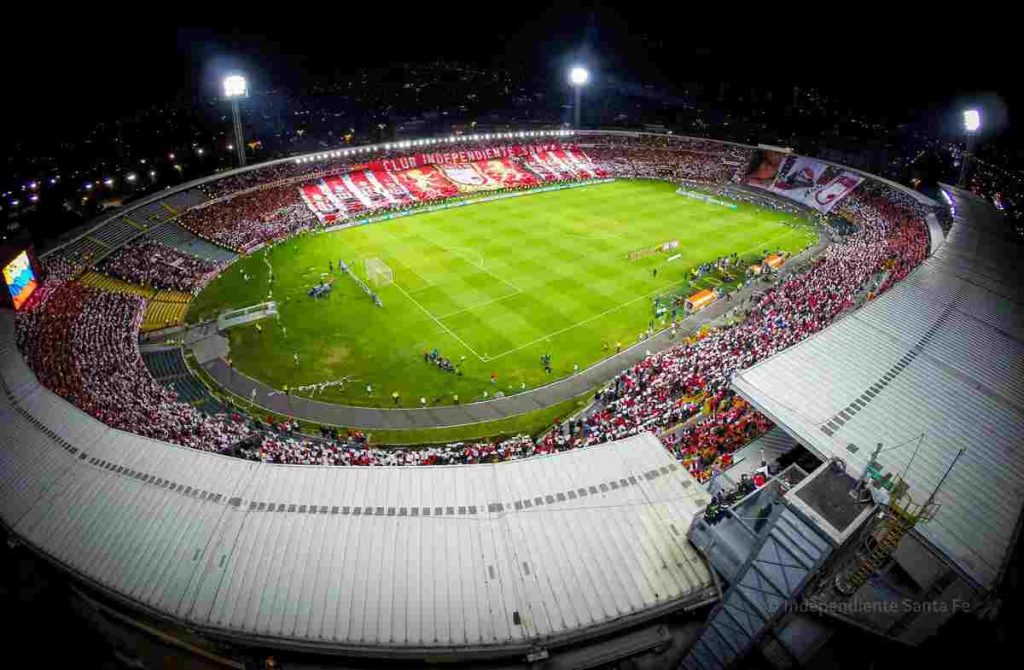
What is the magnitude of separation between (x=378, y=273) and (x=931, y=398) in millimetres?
35963

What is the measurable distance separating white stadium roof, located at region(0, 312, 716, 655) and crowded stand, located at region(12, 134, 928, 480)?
4601 mm

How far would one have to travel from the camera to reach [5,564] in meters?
16.3

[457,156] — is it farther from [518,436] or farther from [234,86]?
[518,436]

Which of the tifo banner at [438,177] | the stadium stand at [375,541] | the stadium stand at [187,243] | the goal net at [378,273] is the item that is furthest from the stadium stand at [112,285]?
the stadium stand at [375,541]

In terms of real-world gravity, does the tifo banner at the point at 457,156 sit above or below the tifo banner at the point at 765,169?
above

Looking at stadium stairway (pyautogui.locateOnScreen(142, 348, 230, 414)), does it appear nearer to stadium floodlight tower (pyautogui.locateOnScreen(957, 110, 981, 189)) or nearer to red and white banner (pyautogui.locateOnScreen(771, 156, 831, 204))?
red and white banner (pyautogui.locateOnScreen(771, 156, 831, 204))

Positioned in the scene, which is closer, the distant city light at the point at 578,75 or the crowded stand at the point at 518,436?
the crowded stand at the point at 518,436

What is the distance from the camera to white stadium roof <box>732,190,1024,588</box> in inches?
629

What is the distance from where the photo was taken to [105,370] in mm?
28000

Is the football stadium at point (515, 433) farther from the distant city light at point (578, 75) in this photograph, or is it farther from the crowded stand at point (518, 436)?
the distant city light at point (578, 75)

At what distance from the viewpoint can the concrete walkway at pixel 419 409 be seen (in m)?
28.6

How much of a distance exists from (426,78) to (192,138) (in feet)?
148

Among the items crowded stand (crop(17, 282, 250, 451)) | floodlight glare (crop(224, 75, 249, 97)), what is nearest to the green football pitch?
crowded stand (crop(17, 282, 250, 451))

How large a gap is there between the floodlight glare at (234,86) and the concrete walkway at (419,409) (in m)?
33.6
